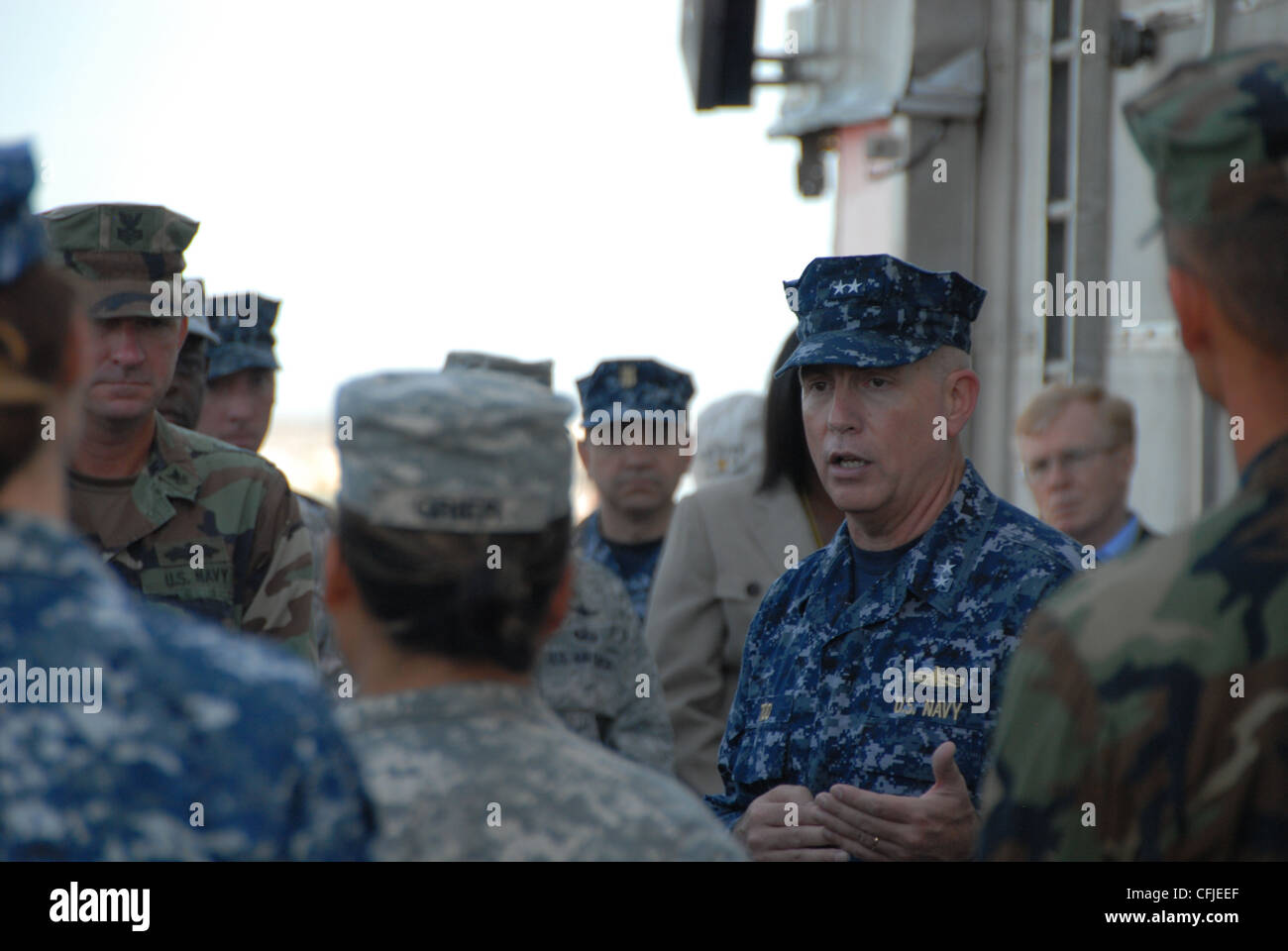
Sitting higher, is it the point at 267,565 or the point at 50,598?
the point at 50,598

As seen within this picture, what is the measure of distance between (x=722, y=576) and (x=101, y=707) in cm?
280

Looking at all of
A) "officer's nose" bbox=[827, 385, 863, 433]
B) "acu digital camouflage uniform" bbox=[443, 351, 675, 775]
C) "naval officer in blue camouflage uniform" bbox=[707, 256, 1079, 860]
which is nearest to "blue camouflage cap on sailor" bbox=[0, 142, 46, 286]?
"naval officer in blue camouflage uniform" bbox=[707, 256, 1079, 860]

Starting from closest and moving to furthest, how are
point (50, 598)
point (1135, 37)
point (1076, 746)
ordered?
point (50, 598)
point (1076, 746)
point (1135, 37)

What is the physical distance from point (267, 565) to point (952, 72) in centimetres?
473

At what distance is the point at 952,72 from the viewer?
6828 millimetres

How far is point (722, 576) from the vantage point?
3.88 meters

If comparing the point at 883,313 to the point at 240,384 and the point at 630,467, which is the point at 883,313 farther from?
the point at 240,384

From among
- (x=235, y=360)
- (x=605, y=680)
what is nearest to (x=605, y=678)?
(x=605, y=680)

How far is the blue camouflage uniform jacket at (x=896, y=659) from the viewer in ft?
8.43

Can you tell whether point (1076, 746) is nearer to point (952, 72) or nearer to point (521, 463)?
point (521, 463)

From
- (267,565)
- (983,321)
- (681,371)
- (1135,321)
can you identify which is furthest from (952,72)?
(267,565)

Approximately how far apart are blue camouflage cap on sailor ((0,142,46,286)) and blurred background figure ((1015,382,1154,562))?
3.71 metres
